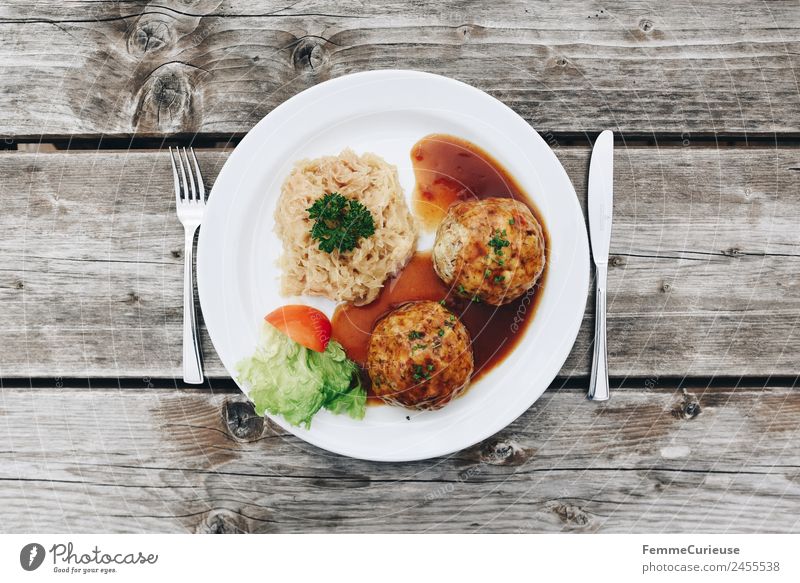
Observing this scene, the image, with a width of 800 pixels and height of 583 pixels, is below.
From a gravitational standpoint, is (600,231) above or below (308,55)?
below

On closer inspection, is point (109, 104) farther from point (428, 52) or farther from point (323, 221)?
point (428, 52)

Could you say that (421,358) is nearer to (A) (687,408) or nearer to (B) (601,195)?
(B) (601,195)

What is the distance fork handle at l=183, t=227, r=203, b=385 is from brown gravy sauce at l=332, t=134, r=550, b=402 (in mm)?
951

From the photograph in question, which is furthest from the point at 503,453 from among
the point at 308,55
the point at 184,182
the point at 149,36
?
the point at 149,36

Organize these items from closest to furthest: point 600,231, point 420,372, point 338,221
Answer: point 420,372 → point 338,221 → point 600,231

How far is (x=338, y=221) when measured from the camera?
10.4 feet

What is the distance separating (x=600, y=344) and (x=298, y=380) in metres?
1.98

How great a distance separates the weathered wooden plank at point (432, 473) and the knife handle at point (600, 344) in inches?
5.7

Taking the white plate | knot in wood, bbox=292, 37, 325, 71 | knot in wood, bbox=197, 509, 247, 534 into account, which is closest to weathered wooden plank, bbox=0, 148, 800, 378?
the white plate

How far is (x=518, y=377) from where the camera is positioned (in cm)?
335

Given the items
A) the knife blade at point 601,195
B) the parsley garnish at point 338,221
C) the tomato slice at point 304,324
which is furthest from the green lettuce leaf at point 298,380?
the knife blade at point 601,195

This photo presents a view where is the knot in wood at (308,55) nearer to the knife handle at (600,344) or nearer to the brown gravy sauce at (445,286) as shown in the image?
the brown gravy sauce at (445,286)

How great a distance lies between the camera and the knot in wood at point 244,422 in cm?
358

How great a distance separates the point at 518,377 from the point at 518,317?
1.27ft
